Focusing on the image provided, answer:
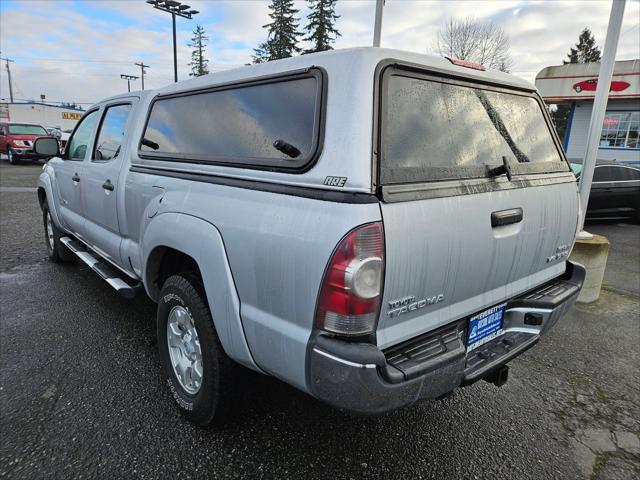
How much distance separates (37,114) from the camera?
1625 inches

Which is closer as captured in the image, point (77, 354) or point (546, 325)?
point (546, 325)

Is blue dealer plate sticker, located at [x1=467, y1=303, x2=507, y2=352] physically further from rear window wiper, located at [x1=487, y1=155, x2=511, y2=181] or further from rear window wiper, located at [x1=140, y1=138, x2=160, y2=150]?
rear window wiper, located at [x1=140, y1=138, x2=160, y2=150]

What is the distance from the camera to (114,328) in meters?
3.78

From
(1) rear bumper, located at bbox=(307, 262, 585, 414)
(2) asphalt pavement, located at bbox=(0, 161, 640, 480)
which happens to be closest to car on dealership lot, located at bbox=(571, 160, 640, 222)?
(2) asphalt pavement, located at bbox=(0, 161, 640, 480)

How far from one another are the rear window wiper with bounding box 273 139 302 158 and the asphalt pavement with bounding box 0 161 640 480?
1.24m

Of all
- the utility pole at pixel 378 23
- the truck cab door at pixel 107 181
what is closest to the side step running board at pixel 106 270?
the truck cab door at pixel 107 181

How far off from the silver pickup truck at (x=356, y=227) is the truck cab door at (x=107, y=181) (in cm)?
→ 63

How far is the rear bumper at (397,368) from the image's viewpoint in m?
1.66

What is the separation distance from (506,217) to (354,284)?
97cm

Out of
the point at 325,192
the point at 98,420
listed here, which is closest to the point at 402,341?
the point at 325,192

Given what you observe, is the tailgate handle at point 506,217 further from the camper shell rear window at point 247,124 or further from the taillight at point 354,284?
the camper shell rear window at point 247,124

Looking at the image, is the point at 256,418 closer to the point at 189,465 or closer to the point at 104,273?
the point at 189,465

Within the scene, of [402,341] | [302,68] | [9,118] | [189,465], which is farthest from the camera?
[9,118]

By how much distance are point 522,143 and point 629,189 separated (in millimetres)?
8349
